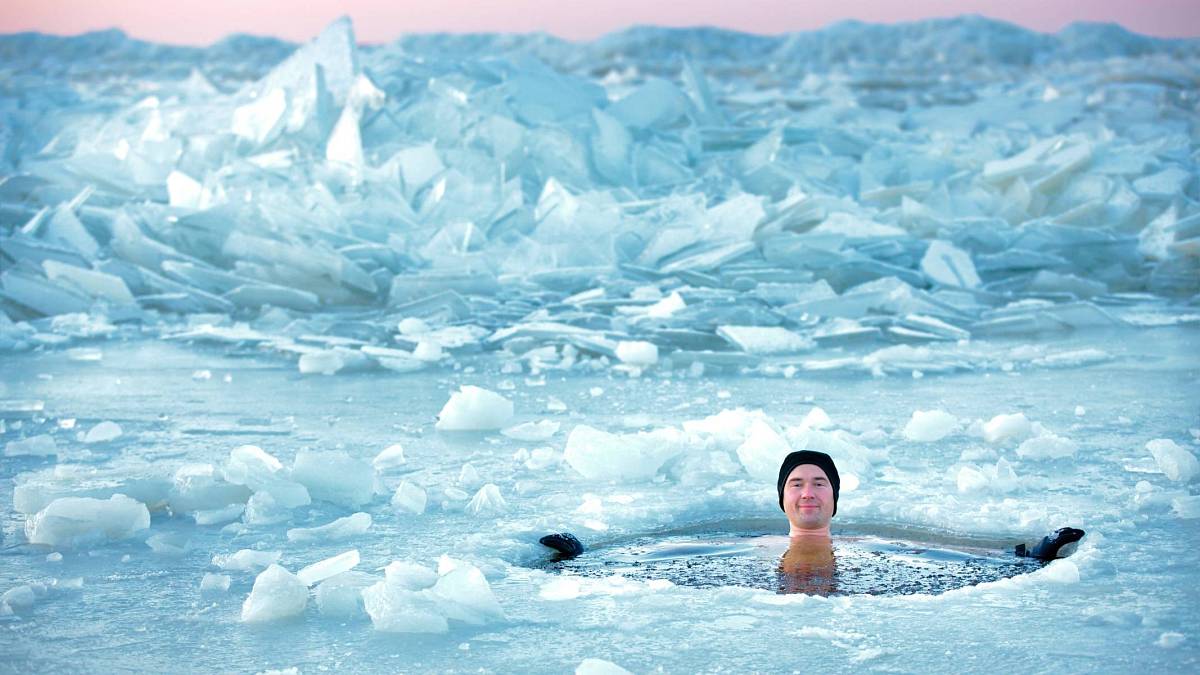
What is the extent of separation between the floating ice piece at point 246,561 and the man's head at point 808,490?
1240 millimetres

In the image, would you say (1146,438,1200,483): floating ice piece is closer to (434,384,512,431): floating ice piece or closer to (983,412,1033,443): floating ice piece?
(983,412,1033,443): floating ice piece

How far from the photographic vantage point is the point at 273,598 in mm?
2572

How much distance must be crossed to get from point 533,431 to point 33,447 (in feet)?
5.13

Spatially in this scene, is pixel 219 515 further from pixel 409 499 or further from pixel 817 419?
pixel 817 419

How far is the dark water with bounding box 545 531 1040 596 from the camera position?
2.94m

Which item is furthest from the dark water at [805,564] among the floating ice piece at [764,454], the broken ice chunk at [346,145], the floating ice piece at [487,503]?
the broken ice chunk at [346,145]

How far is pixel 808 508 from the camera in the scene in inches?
128

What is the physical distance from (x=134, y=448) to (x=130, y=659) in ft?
6.38

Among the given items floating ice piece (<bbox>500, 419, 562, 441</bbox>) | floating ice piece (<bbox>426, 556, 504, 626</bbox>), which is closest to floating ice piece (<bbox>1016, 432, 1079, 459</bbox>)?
floating ice piece (<bbox>500, 419, 562, 441</bbox>)

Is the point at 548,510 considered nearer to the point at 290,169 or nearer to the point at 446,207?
the point at 446,207

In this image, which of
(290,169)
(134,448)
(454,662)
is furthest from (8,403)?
(290,169)

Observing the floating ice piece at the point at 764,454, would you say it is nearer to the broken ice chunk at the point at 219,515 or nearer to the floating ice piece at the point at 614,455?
the floating ice piece at the point at 614,455

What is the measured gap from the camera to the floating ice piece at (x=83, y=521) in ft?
Answer: 10.3

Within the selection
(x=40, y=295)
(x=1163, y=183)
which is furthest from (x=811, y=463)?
(x=1163, y=183)
